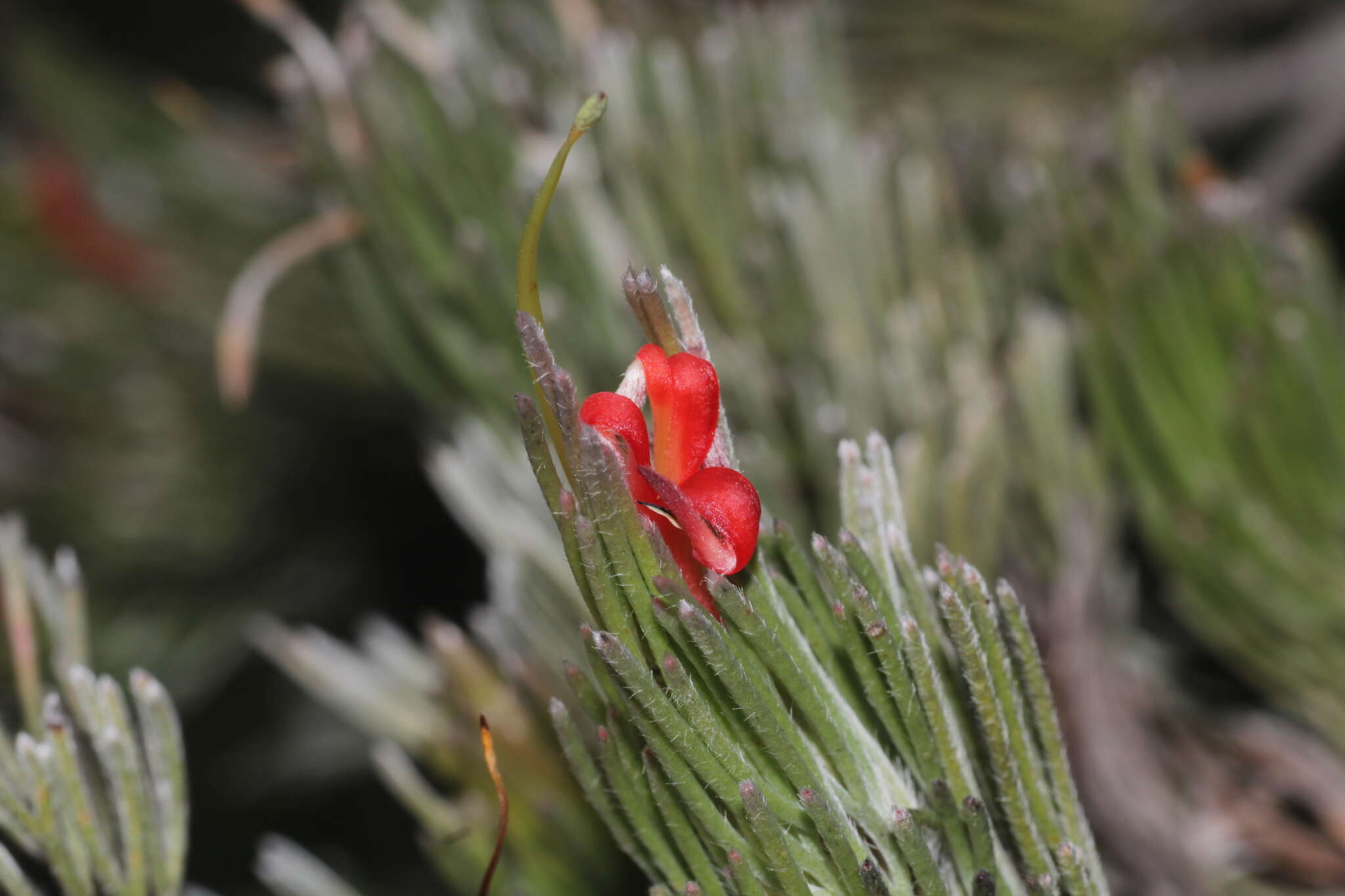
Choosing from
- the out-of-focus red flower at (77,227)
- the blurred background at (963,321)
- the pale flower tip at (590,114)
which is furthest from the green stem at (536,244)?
the out-of-focus red flower at (77,227)

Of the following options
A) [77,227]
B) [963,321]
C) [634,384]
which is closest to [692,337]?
[634,384]

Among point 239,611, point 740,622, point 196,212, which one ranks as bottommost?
point 740,622

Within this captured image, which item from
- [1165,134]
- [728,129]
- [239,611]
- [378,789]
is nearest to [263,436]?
[239,611]

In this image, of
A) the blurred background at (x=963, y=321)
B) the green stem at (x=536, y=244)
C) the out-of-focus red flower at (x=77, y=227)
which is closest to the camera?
the green stem at (x=536, y=244)

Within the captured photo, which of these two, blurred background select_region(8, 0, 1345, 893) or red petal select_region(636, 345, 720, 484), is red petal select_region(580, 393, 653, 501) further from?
blurred background select_region(8, 0, 1345, 893)

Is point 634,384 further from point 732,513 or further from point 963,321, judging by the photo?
point 963,321

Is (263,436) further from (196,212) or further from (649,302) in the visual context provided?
(649,302)

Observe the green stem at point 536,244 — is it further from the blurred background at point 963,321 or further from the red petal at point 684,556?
the blurred background at point 963,321

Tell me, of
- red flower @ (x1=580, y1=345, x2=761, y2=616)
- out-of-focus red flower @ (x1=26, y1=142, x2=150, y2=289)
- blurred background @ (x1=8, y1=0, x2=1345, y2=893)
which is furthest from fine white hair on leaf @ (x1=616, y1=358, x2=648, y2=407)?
out-of-focus red flower @ (x1=26, y1=142, x2=150, y2=289)

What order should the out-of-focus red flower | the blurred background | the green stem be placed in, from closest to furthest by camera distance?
the green stem → the blurred background → the out-of-focus red flower
